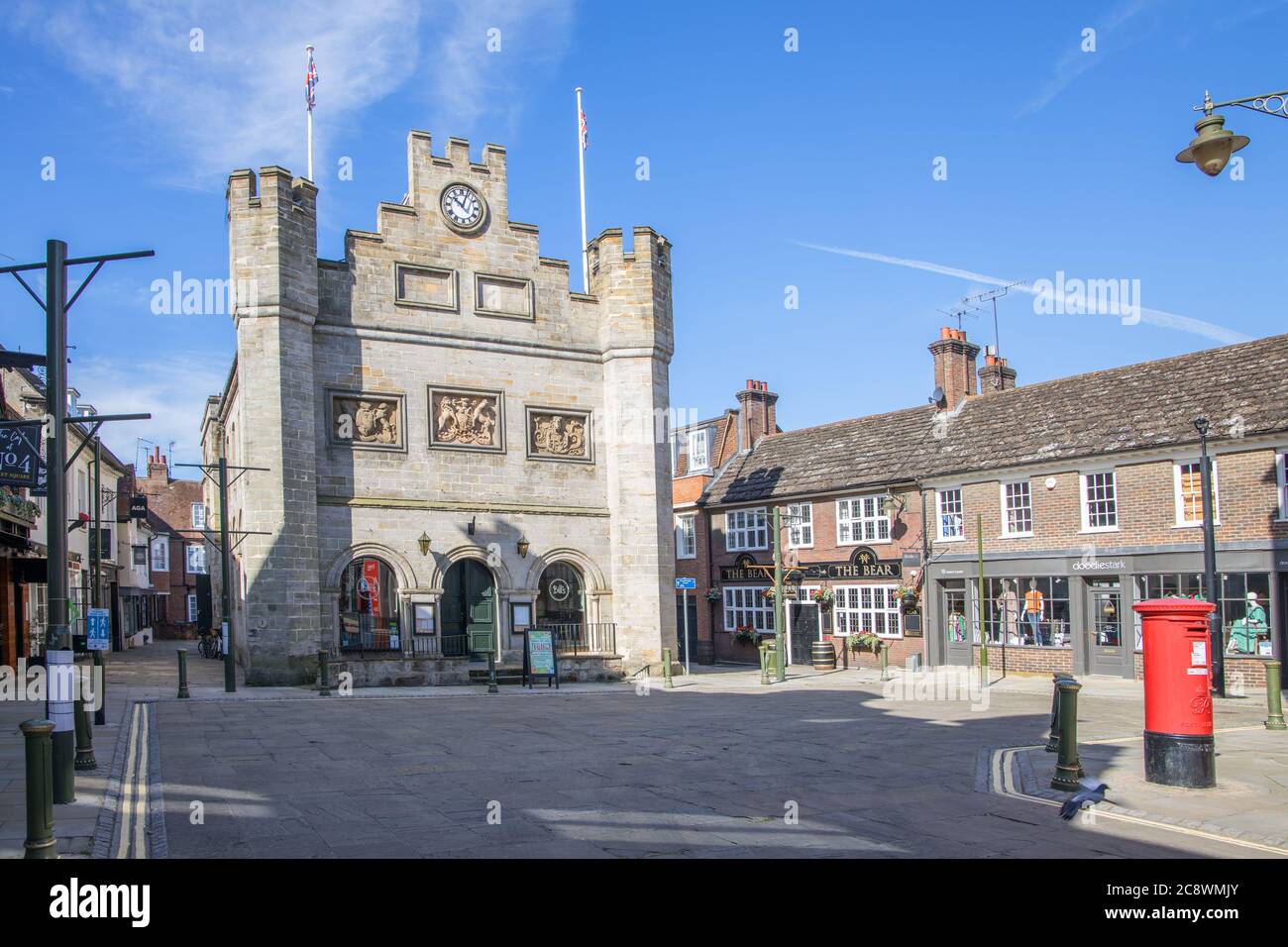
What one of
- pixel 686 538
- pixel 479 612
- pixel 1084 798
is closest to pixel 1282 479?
pixel 1084 798

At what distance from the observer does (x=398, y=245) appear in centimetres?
2678

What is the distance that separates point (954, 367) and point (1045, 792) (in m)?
24.1

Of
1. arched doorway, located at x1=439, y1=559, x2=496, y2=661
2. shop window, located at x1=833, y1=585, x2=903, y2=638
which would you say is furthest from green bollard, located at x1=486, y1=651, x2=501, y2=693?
shop window, located at x1=833, y1=585, x2=903, y2=638

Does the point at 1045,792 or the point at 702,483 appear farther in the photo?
the point at 702,483

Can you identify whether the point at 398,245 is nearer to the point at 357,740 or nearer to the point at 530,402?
the point at 530,402

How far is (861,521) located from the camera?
3241cm

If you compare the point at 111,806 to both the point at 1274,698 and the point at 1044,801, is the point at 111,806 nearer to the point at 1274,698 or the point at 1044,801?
the point at 1044,801

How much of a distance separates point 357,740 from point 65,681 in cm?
504

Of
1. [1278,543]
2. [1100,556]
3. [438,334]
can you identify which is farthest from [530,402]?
[1278,543]

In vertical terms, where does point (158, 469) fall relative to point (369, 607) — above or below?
above

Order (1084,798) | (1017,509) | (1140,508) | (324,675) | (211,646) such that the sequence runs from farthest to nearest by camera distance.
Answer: (211,646), (1017,509), (1140,508), (324,675), (1084,798)

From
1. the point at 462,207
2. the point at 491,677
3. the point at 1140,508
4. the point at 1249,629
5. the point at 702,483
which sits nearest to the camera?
the point at 1249,629
